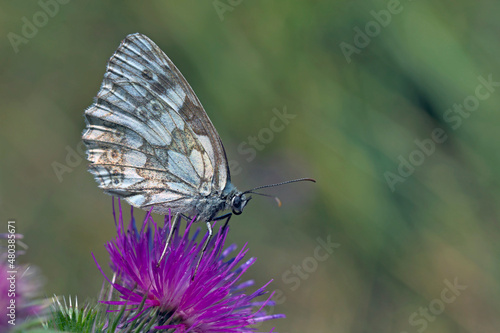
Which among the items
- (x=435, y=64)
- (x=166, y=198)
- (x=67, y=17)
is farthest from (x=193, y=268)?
(x=67, y=17)

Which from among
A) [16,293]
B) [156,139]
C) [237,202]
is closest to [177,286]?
[237,202]

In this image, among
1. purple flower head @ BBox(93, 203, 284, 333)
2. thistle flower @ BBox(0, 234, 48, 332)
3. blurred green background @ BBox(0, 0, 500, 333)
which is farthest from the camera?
blurred green background @ BBox(0, 0, 500, 333)

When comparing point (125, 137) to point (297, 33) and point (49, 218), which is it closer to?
point (49, 218)

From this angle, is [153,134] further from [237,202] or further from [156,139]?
[237,202]

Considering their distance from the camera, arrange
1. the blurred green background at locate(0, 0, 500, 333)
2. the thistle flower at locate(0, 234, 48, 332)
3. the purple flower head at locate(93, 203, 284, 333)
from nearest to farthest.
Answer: the thistle flower at locate(0, 234, 48, 332) → the purple flower head at locate(93, 203, 284, 333) → the blurred green background at locate(0, 0, 500, 333)

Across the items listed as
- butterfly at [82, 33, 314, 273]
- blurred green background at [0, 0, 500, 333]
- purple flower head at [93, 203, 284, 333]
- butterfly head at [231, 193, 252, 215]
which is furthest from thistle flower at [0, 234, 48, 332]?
blurred green background at [0, 0, 500, 333]

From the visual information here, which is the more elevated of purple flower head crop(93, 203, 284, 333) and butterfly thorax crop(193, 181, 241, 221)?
butterfly thorax crop(193, 181, 241, 221)

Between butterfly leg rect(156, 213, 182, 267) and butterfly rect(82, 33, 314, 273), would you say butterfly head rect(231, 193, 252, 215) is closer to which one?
butterfly rect(82, 33, 314, 273)
